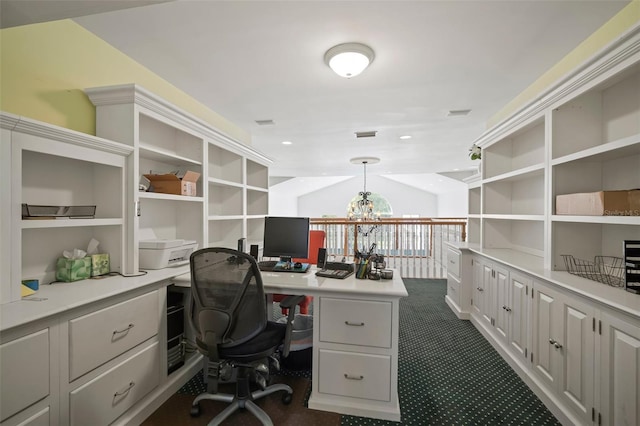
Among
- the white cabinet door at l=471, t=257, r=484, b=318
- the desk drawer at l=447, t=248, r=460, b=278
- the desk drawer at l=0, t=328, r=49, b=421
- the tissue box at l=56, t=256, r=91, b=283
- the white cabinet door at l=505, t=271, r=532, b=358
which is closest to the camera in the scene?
the desk drawer at l=0, t=328, r=49, b=421

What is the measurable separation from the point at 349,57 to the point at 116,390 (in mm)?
2551

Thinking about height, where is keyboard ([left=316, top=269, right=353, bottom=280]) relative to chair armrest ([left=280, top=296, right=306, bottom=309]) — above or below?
above

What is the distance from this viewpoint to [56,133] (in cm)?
143

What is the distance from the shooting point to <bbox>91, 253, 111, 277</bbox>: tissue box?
175cm

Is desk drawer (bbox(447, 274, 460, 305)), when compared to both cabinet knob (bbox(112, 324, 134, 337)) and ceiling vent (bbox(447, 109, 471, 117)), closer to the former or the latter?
ceiling vent (bbox(447, 109, 471, 117))

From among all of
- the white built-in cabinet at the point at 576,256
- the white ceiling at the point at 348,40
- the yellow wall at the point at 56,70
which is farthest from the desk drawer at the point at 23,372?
the white built-in cabinet at the point at 576,256

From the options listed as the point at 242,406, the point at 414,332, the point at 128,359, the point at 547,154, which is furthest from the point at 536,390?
the point at 128,359

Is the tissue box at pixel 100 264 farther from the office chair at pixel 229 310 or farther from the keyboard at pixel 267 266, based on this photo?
the keyboard at pixel 267 266

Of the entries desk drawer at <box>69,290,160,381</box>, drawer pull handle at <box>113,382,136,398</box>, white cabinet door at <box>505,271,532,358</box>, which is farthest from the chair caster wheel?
white cabinet door at <box>505,271,532,358</box>

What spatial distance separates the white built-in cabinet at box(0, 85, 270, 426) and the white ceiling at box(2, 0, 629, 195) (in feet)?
1.58

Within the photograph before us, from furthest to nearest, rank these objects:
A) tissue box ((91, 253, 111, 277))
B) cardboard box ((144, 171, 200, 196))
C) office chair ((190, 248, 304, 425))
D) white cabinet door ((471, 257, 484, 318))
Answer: white cabinet door ((471, 257, 484, 318))
cardboard box ((144, 171, 200, 196))
tissue box ((91, 253, 111, 277))
office chair ((190, 248, 304, 425))

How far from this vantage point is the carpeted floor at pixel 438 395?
168 cm

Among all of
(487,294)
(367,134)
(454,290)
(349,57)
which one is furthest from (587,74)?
(367,134)

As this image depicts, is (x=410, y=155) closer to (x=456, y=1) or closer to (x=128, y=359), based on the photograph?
(x=456, y=1)
